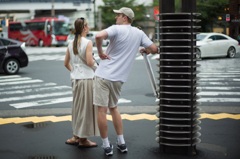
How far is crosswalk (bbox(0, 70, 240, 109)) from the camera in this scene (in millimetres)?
10734

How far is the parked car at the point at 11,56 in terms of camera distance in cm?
1716

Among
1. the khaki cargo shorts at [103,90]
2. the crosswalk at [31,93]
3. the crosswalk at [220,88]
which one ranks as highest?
the khaki cargo shorts at [103,90]

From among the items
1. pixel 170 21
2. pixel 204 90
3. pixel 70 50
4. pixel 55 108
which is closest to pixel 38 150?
pixel 70 50

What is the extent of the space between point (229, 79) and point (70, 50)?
9.90 metres

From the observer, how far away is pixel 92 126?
20.0 ft

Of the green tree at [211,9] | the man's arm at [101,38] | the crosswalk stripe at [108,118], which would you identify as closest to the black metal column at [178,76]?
the man's arm at [101,38]

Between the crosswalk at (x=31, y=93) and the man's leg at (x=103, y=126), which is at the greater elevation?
the man's leg at (x=103, y=126)

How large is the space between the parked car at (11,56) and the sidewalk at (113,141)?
9.43 m

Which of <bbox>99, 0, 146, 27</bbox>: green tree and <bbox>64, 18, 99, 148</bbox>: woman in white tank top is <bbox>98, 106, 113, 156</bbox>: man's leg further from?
<bbox>99, 0, 146, 27</bbox>: green tree

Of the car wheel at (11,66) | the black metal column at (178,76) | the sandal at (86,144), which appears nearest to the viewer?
the black metal column at (178,76)

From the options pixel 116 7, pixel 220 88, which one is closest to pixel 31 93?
pixel 220 88

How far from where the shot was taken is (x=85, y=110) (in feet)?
19.8

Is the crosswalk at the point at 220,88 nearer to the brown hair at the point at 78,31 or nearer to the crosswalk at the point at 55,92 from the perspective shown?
the crosswalk at the point at 55,92

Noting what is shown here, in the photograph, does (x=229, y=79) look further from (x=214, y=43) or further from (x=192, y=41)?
(x=192, y=41)
